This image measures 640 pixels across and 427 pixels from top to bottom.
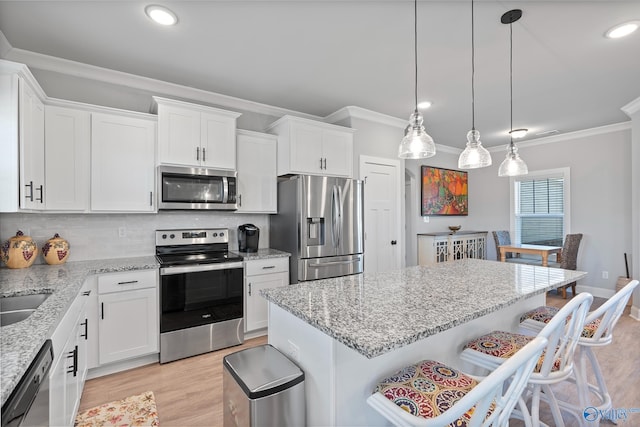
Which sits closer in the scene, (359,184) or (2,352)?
(2,352)

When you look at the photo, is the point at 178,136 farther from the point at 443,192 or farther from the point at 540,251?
the point at 540,251

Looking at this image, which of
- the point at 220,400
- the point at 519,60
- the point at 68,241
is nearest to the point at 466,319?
the point at 220,400

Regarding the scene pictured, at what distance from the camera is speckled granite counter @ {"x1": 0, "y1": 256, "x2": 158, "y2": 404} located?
0.99 metres

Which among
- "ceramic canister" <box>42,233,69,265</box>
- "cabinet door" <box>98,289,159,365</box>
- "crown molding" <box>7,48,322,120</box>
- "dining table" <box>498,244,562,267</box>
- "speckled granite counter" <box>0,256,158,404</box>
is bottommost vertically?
"cabinet door" <box>98,289,159,365</box>

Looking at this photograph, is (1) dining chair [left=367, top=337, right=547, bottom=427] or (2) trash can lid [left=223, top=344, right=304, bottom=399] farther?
(2) trash can lid [left=223, top=344, right=304, bottom=399]

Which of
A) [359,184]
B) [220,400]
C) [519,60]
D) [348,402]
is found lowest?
[220,400]

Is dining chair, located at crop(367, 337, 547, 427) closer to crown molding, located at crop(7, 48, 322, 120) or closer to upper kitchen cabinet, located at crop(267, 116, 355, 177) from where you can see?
upper kitchen cabinet, located at crop(267, 116, 355, 177)

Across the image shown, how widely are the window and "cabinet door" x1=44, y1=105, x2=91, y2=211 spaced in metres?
6.47

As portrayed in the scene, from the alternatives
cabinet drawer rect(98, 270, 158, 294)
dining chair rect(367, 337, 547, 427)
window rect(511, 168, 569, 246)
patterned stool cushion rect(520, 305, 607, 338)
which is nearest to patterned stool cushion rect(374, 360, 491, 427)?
dining chair rect(367, 337, 547, 427)

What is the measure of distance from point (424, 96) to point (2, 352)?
3.81 metres

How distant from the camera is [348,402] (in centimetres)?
125

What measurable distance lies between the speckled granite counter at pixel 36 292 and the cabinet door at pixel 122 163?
536 millimetres

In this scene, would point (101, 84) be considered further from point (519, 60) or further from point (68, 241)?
point (519, 60)

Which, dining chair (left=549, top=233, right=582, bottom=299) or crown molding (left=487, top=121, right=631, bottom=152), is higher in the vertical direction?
crown molding (left=487, top=121, right=631, bottom=152)
